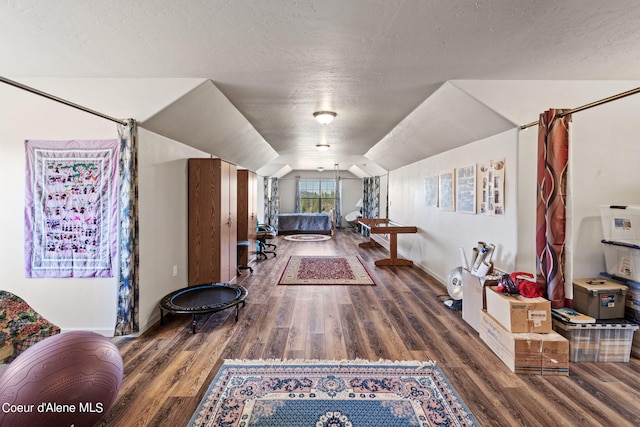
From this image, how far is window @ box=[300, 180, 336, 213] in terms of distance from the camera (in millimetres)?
11688

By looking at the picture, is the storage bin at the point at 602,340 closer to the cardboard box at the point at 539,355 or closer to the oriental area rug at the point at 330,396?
the cardboard box at the point at 539,355

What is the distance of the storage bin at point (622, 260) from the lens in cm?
231

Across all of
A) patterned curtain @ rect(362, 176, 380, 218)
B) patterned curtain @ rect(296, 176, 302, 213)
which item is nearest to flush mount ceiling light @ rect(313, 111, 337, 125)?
patterned curtain @ rect(362, 176, 380, 218)

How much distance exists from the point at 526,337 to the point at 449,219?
2.19 meters

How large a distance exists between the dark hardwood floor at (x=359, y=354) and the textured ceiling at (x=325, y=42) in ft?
7.96

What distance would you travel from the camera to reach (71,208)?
254 cm

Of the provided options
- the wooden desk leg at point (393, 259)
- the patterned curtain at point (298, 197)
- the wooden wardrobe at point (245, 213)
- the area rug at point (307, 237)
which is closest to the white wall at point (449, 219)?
the wooden desk leg at point (393, 259)

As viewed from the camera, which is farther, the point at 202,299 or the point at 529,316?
the point at 202,299

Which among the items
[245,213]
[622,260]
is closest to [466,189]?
[622,260]

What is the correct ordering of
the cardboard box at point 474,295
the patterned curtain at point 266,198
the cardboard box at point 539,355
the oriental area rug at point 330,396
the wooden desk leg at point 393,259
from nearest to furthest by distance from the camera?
the oriental area rug at point 330,396, the cardboard box at point 539,355, the cardboard box at point 474,295, the wooden desk leg at point 393,259, the patterned curtain at point 266,198

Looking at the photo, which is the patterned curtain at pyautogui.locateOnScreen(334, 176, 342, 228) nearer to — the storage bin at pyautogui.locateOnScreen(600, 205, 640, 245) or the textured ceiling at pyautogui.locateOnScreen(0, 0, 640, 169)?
the textured ceiling at pyautogui.locateOnScreen(0, 0, 640, 169)

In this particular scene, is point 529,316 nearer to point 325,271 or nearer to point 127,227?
point 325,271

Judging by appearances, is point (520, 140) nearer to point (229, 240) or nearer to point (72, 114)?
point (229, 240)

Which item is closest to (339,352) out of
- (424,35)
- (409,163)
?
(424,35)
